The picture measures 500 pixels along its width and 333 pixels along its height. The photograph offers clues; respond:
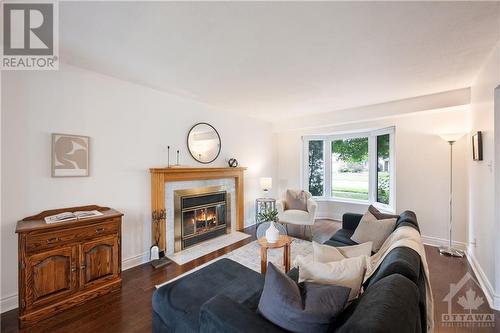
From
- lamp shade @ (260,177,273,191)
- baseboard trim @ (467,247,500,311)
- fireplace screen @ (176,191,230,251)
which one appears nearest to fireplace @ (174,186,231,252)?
fireplace screen @ (176,191,230,251)

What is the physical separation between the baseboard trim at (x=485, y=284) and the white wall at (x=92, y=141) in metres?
3.96

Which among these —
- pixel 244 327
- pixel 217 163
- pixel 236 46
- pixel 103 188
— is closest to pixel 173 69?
pixel 236 46

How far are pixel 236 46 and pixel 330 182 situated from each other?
443 cm

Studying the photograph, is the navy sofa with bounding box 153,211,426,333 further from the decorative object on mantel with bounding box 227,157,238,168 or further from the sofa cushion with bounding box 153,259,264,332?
the decorative object on mantel with bounding box 227,157,238,168

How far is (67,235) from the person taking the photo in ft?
6.86

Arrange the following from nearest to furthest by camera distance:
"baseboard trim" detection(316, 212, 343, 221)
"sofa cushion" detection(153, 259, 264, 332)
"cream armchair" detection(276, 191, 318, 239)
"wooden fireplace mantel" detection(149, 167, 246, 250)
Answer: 1. "sofa cushion" detection(153, 259, 264, 332)
2. "wooden fireplace mantel" detection(149, 167, 246, 250)
3. "cream armchair" detection(276, 191, 318, 239)
4. "baseboard trim" detection(316, 212, 343, 221)

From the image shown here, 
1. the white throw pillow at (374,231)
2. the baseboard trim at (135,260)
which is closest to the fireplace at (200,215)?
the baseboard trim at (135,260)

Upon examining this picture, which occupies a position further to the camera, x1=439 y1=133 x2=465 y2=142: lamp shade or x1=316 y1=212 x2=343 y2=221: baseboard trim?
x1=316 y1=212 x2=343 y2=221: baseboard trim

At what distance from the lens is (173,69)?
2.56 meters

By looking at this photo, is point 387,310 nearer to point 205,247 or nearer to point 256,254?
point 256,254

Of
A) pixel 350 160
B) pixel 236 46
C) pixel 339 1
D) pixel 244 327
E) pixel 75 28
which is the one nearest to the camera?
pixel 244 327

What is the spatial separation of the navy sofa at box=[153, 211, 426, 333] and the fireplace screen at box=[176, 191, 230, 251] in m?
1.69

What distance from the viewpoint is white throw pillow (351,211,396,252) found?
8.27 feet

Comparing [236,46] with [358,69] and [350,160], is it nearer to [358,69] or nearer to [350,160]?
[358,69]
